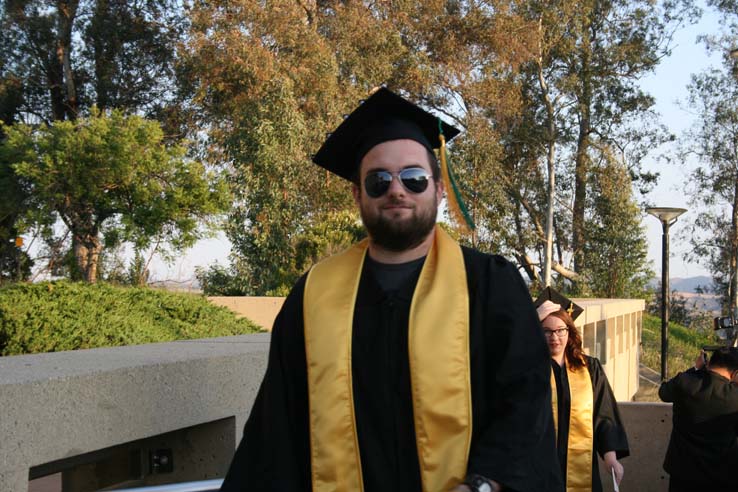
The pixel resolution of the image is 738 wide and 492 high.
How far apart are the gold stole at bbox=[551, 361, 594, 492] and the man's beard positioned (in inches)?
98.1

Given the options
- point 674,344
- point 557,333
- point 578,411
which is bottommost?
point 674,344

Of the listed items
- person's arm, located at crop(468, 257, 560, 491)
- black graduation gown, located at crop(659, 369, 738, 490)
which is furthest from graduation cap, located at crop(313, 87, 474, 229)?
black graduation gown, located at crop(659, 369, 738, 490)

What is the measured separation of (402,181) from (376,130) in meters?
0.27

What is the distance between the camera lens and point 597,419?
5078 mm

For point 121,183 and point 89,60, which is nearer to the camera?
point 121,183

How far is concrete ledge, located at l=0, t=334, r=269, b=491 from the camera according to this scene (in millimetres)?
2713

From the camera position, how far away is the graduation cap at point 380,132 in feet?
8.95

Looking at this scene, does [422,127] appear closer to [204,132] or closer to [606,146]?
[204,132]

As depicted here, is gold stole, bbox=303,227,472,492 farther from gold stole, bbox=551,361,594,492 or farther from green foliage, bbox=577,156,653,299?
green foliage, bbox=577,156,653,299

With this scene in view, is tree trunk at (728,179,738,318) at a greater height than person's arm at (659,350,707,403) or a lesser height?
greater

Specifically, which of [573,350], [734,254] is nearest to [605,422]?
[573,350]

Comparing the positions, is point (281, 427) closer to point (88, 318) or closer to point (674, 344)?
point (88, 318)

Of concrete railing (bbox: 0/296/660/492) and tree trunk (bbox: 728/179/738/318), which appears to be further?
tree trunk (bbox: 728/179/738/318)

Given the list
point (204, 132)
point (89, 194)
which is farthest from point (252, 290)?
point (204, 132)
